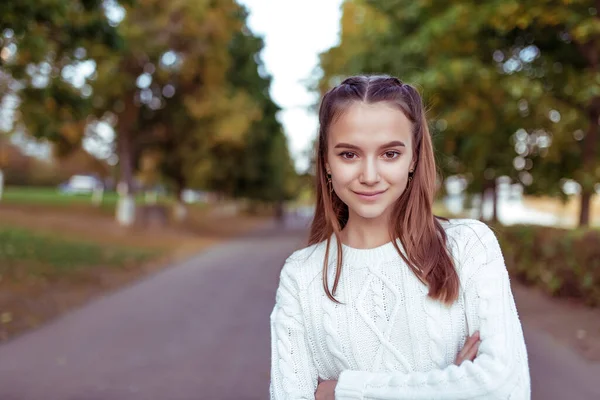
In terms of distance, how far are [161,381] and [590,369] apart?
12.9 feet

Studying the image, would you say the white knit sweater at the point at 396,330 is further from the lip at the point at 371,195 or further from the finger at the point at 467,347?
the lip at the point at 371,195

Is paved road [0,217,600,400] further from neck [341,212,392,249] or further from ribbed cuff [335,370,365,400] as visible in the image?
ribbed cuff [335,370,365,400]

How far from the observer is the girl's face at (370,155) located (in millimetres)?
1816

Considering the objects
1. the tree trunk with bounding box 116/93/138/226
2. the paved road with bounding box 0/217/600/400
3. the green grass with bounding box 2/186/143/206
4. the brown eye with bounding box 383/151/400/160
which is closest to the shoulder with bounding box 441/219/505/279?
the brown eye with bounding box 383/151/400/160

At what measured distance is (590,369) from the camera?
6.23 metres

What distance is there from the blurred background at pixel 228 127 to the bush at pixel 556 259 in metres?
0.04

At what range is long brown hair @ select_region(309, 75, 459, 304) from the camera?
180 centimetres

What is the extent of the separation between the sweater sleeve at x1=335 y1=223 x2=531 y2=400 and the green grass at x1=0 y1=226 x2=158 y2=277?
11781mm

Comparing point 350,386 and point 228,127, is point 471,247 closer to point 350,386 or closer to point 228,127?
point 350,386

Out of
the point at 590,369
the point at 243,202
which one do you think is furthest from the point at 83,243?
the point at 243,202

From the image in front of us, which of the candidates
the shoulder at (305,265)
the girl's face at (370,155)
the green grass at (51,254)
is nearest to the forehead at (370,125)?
the girl's face at (370,155)

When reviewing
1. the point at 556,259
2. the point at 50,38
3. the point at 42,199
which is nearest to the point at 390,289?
the point at 556,259

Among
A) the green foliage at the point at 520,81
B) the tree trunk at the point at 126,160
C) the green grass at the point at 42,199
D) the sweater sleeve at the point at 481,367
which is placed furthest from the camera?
the green grass at the point at 42,199

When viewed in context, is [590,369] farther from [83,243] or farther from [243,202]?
[243,202]
